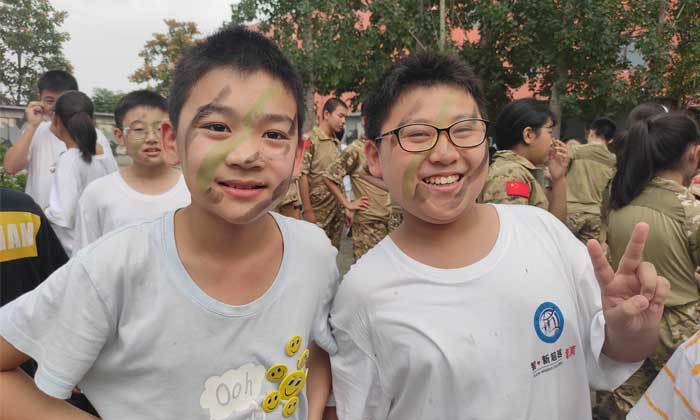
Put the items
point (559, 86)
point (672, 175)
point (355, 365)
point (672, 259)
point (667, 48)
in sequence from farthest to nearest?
point (559, 86)
point (667, 48)
point (672, 175)
point (672, 259)
point (355, 365)

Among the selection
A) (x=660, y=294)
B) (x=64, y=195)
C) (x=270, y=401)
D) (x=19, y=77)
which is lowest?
(x=270, y=401)

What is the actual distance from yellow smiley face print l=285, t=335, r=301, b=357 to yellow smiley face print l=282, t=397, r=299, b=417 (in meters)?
0.12

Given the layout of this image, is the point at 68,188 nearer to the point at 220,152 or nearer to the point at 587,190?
the point at 220,152

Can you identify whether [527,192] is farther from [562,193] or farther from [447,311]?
[447,311]

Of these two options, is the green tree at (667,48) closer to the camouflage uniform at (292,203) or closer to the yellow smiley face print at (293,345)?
the camouflage uniform at (292,203)

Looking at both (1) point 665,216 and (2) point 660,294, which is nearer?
(2) point 660,294

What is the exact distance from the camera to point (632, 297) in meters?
1.33

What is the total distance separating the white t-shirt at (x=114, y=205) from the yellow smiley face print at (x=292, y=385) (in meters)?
1.47

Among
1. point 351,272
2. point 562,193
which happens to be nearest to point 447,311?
point 351,272

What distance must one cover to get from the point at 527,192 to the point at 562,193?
41.9 inches

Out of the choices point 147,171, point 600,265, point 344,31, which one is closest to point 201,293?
point 600,265

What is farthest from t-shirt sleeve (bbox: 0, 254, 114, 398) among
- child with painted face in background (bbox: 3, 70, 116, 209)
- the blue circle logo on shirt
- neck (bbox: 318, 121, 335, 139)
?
neck (bbox: 318, 121, 335, 139)

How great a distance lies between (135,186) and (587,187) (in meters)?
4.22

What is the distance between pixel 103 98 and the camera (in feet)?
127
